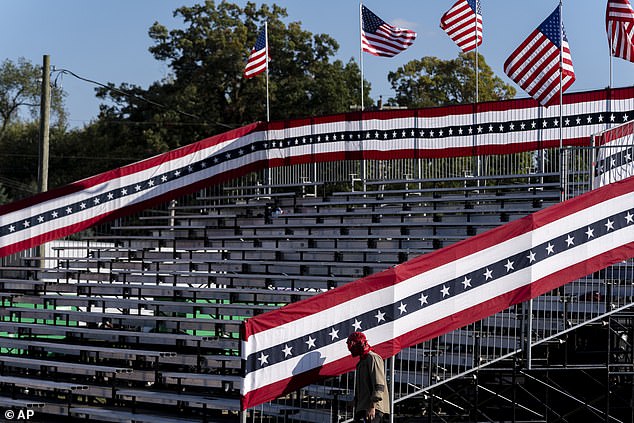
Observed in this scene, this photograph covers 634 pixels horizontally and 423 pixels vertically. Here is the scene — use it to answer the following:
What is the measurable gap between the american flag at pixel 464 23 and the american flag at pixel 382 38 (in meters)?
0.87

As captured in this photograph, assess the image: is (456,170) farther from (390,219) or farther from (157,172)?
(157,172)

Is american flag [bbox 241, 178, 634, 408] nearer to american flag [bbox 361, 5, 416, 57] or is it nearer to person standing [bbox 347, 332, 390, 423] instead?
person standing [bbox 347, 332, 390, 423]

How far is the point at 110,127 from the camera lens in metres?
46.8

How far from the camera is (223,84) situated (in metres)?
44.6

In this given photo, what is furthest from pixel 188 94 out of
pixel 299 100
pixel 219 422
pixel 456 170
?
pixel 219 422

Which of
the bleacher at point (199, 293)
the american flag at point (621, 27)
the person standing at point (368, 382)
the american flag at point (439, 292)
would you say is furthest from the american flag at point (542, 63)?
the person standing at point (368, 382)

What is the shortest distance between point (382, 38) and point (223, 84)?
24880mm

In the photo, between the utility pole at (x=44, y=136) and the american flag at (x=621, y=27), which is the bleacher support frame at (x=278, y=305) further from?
the american flag at (x=621, y=27)

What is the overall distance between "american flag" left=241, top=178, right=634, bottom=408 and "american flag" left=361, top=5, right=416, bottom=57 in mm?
9765

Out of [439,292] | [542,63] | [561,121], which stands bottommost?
[439,292]

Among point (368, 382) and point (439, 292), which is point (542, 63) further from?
point (368, 382)

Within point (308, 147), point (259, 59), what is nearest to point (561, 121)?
point (308, 147)

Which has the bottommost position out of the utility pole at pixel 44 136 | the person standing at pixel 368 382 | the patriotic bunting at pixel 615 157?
the person standing at pixel 368 382

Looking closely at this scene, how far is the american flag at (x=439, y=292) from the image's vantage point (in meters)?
10.0
